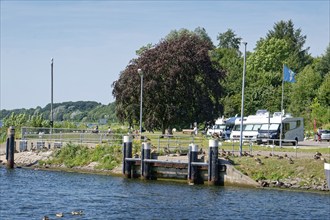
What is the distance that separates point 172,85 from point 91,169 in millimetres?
21700

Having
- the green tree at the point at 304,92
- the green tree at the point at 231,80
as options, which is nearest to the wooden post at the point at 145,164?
the green tree at the point at 231,80

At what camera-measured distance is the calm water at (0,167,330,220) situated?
38.1 meters

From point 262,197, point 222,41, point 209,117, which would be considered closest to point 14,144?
point 209,117

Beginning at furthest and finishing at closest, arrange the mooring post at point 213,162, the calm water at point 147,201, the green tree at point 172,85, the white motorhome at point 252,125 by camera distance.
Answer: the green tree at point 172,85, the white motorhome at point 252,125, the mooring post at point 213,162, the calm water at point 147,201

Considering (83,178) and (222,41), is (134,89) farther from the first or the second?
(222,41)

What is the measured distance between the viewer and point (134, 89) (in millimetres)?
78250

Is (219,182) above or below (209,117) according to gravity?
below

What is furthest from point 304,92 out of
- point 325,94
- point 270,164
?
point 270,164

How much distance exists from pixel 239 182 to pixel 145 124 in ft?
105

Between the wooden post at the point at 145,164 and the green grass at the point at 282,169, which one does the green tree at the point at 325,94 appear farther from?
the wooden post at the point at 145,164

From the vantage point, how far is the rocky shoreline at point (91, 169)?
45.9 metres

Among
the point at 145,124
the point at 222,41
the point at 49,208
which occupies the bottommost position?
the point at 49,208

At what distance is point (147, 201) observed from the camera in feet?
140

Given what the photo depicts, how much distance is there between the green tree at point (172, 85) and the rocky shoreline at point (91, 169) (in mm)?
15757
